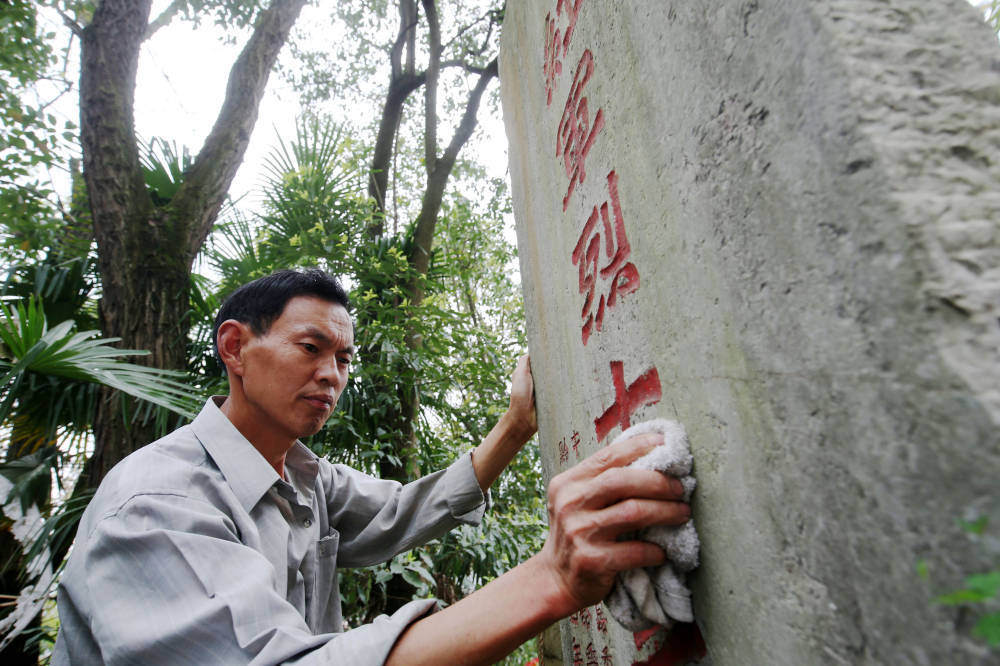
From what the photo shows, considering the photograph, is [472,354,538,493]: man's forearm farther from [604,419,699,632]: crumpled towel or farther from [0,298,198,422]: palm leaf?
[0,298,198,422]: palm leaf

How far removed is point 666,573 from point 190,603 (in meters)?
0.65

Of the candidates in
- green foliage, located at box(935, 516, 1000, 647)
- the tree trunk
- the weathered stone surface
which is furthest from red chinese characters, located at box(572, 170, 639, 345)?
the tree trunk

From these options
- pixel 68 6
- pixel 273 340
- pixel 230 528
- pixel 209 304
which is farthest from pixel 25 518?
pixel 68 6

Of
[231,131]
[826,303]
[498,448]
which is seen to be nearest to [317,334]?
[498,448]

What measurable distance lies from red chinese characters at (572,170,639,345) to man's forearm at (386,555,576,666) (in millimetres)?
388

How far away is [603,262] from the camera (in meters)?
0.87

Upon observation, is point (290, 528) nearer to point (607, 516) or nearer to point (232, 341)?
point (232, 341)

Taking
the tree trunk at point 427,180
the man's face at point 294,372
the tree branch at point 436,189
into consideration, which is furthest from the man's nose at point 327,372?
the tree branch at point 436,189

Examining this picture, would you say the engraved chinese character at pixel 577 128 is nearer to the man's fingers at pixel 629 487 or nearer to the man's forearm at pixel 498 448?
the man's fingers at pixel 629 487

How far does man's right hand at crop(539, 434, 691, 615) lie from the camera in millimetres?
612

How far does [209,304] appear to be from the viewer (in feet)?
10.5

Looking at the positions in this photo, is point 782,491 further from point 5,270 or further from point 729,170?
point 5,270

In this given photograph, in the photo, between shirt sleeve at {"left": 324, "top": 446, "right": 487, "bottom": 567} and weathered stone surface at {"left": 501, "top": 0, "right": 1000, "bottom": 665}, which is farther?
shirt sleeve at {"left": 324, "top": 446, "right": 487, "bottom": 567}

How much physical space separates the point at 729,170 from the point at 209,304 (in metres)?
3.28
